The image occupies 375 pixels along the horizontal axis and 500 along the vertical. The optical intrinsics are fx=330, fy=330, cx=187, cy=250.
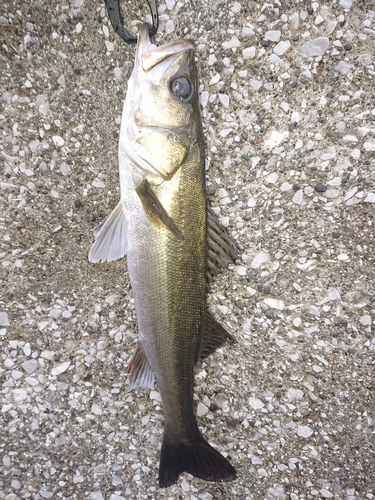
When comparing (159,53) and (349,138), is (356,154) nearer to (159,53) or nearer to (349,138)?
(349,138)

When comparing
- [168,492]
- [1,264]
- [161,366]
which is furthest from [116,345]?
[168,492]

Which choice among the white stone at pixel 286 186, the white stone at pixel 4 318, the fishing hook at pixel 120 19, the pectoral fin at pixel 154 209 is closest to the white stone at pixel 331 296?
the white stone at pixel 286 186

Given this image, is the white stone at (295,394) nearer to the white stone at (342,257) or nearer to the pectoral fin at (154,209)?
the white stone at (342,257)

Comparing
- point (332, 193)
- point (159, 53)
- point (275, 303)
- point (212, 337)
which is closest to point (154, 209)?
point (159, 53)

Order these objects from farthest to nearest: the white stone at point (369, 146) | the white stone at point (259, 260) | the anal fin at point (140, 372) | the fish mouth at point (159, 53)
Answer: the white stone at point (259, 260) → the white stone at point (369, 146) → the anal fin at point (140, 372) → the fish mouth at point (159, 53)

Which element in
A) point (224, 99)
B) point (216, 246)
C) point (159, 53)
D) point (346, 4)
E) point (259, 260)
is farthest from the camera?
point (259, 260)

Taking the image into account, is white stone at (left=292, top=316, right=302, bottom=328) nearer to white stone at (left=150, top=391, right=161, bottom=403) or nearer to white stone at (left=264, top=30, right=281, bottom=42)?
white stone at (left=150, top=391, right=161, bottom=403)
